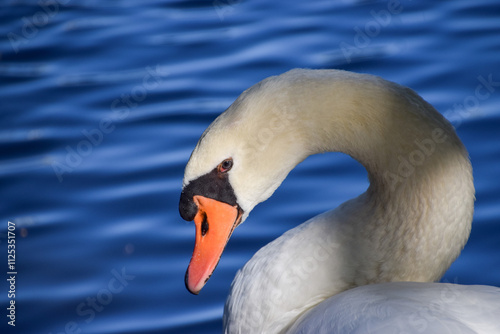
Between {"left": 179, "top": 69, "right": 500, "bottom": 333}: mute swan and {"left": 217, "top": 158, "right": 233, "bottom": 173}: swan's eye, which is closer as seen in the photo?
{"left": 179, "top": 69, "right": 500, "bottom": 333}: mute swan

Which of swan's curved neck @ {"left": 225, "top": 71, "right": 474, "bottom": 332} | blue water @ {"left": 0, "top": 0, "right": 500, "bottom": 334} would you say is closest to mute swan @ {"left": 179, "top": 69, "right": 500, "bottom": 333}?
swan's curved neck @ {"left": 225, "top": 71, "right": 474, "bottom": 332}

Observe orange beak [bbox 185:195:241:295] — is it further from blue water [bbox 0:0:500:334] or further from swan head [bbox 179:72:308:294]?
blue water [bbox 0:0:500:334]

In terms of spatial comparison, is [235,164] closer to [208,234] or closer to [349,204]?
[208,234]

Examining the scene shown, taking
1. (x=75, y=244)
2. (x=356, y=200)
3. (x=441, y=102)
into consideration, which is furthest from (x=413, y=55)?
(x=356, y=200)

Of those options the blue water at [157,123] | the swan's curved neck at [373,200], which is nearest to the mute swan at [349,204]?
the swan's curved neck at [373,200]

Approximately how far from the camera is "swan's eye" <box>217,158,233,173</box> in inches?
96.3

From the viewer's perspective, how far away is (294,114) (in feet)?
7.85

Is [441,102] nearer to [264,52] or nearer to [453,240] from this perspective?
[264,52]

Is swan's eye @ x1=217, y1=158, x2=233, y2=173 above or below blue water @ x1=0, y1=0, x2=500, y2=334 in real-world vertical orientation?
above

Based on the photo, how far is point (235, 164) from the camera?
247 centimetres

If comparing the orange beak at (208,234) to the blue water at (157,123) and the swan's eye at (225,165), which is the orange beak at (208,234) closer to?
the swan's eye at (225,165)

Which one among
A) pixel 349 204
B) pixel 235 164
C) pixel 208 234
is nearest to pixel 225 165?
pixel 235 164

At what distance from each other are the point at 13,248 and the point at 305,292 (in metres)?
2.28

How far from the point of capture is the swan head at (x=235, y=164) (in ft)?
7.85
